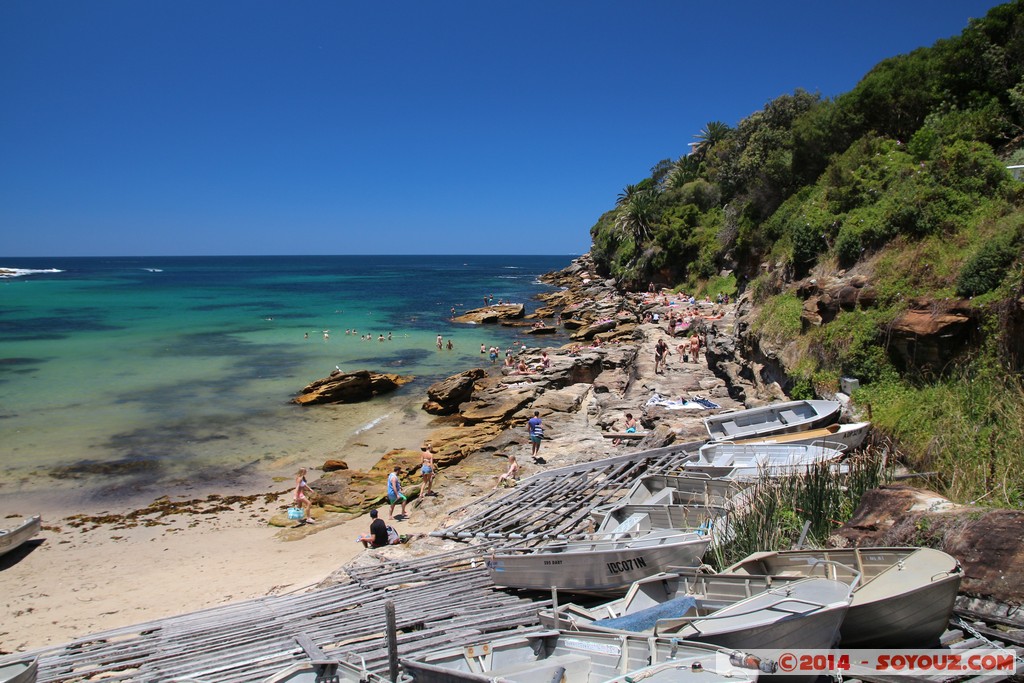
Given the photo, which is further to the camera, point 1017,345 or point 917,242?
point 917,242

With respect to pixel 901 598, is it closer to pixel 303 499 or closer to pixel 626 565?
pixel 626 565

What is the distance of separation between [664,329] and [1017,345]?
20.4 m

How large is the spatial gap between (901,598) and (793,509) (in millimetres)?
3007

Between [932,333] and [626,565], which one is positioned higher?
[932,333]

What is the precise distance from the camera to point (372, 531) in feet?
37.9

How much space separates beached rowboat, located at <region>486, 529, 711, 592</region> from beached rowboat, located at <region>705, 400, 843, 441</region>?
18.3ft

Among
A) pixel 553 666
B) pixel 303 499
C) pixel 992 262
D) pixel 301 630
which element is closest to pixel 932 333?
pixel 992 262

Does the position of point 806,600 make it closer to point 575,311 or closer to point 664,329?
point 664,329

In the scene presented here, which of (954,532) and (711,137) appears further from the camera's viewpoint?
(711,137)

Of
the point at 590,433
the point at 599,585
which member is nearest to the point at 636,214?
the point at 590,433

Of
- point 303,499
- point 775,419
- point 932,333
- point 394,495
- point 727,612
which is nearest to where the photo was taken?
point 727,612

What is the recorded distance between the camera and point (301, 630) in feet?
25.2

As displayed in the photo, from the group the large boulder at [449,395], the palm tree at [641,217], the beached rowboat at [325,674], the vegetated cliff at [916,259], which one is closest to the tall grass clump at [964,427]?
the vegetated cliff at [916,259]

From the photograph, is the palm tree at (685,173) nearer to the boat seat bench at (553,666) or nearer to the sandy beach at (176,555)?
the sandy beach at (176,555)
